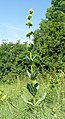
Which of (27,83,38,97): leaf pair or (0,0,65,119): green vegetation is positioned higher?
(0,0,65,119): green vegetation

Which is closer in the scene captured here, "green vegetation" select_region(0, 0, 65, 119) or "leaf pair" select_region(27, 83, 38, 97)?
"leaf pair" select_region(27, 83, 38, 97)

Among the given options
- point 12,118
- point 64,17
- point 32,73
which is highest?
point 64,17

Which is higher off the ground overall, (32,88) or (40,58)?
(40,58)

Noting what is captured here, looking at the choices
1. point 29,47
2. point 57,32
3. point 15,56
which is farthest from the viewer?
point 15,56

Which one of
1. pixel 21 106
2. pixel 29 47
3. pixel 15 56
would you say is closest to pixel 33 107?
pixel 21 106

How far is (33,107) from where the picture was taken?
3.42 meters

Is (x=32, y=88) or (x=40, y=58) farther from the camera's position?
(x=40, y=58)

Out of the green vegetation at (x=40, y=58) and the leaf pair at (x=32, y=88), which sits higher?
the green vegetation at (x=40, y=58)

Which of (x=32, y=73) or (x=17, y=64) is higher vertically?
(x=17, y=64)

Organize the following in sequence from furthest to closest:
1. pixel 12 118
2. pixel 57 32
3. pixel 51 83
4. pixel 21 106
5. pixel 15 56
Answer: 1. pixel 15 56
2. pixel 57 32
3. pixel 51 83
4. pixel 21 106
5. pixel 12 118

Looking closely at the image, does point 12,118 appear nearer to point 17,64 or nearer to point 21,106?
point 21,106

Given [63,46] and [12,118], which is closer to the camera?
[12,118]

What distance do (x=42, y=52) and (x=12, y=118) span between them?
68.2 ft

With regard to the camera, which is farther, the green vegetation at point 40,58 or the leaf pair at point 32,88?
the green vegetation at point 40,58
